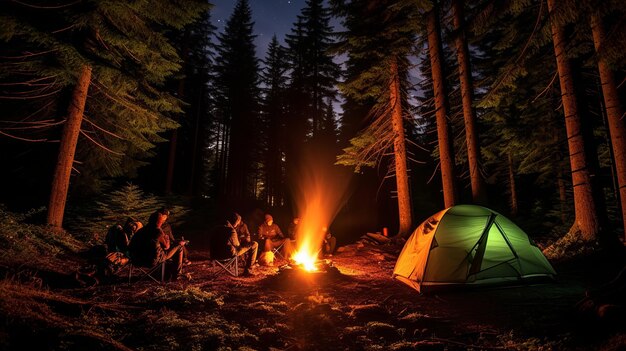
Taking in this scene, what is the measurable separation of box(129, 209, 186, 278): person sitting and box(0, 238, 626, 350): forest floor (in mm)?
511

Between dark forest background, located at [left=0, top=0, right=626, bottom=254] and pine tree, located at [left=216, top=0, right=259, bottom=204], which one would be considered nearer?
dark forest background, located at [left=0, top=0, right=626, bottom=254]

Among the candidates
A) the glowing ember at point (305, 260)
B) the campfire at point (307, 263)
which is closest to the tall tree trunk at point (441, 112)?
the campfire at point (307, 263)

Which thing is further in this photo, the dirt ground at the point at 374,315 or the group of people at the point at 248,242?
the group of people at the point at 248,242

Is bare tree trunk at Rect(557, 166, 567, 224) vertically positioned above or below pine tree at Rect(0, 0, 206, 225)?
below

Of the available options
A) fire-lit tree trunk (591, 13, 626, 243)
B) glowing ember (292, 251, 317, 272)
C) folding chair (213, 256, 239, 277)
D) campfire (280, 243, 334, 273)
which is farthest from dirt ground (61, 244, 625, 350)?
fire-lit tree trunk (591, 13, 626, 243)

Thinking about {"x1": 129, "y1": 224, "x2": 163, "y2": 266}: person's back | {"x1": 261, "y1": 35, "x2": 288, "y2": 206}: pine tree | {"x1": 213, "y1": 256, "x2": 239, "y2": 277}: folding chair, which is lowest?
{"x1": 213, "y1": 256, "x2": 239, "y2": 277}: folding chair

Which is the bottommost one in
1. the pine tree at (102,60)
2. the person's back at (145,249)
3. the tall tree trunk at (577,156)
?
the person's back at (145,249)

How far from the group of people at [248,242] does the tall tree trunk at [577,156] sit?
737 centimetres

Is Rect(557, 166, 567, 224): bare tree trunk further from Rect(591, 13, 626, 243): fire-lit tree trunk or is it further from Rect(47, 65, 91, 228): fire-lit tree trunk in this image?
Rect(47, 65, 91, 228): fire-lit tree trunk

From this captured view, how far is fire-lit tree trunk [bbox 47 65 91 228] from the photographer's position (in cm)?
841

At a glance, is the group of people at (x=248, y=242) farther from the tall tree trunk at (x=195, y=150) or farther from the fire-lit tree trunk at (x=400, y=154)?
the tall tree trunk at (x=195, y=150)

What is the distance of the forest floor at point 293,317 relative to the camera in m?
3.29

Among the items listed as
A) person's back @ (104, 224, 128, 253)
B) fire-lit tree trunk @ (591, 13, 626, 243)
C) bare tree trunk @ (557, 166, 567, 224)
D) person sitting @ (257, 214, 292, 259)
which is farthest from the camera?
bare tree trunk @ (557, 166, 567, 224)

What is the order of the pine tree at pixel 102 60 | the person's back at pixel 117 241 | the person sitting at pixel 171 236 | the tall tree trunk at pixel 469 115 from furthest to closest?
1. the tall tree trunk at pixel 469 115
2. the person sitting at pixel 171 236
3. the pine tree at pixel 102 60
4. the person's back at pixel 117 241
